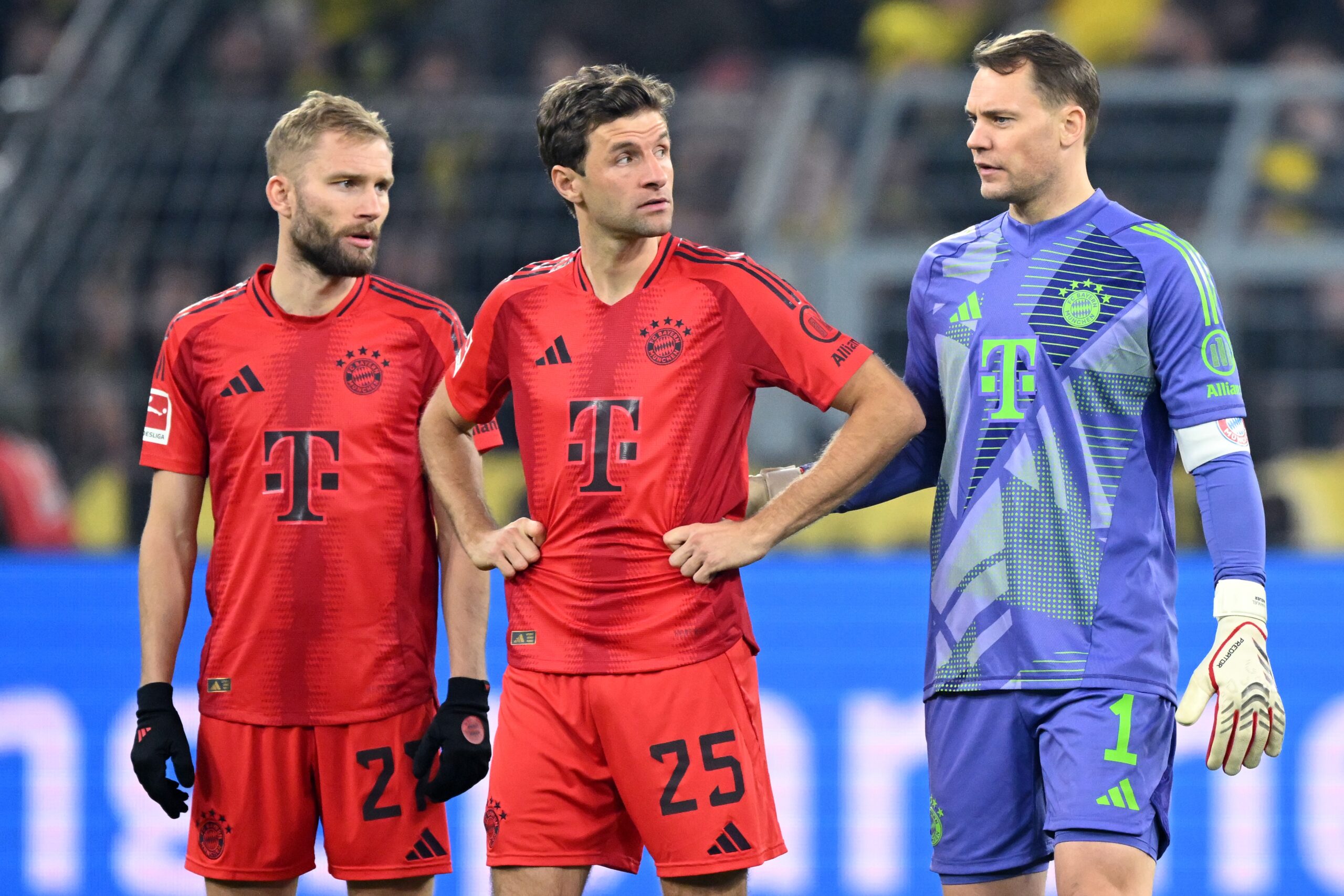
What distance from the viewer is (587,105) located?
3684 mm

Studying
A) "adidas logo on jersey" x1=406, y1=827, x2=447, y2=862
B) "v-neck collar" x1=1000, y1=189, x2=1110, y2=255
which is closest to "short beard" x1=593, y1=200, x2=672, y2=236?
"v-neck collar" x1=1000, y1=189, x2=1110, y2=255

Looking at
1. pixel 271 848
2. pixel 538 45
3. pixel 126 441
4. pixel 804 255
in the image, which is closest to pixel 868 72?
pixel 538 45

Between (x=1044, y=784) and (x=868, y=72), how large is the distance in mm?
6552

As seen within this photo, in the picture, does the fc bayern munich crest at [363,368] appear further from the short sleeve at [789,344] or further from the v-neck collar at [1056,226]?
the v-neck collar at [1056,226]

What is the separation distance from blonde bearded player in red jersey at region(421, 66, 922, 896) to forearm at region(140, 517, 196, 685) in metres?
0.83

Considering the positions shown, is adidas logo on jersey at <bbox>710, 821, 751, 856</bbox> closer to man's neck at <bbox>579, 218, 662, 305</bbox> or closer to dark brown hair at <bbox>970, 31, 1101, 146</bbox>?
man's neck at <bbox>579, 218, 662, 305</bbox>

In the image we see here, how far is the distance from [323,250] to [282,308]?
19 cm

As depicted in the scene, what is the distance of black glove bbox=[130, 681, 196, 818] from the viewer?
3998mm

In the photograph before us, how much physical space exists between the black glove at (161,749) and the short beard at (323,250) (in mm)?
1045

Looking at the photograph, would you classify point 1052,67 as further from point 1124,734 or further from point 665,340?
point 1124,734

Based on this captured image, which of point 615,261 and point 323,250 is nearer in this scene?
point 615,261

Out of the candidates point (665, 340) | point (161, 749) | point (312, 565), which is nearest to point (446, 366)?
point (312, 565)

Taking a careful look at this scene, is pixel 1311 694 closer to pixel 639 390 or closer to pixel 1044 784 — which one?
pixel 1044 784

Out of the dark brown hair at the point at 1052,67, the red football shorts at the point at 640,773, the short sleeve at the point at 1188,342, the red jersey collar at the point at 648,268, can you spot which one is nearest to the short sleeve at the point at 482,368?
the red jersey collar at the point at 648,268
